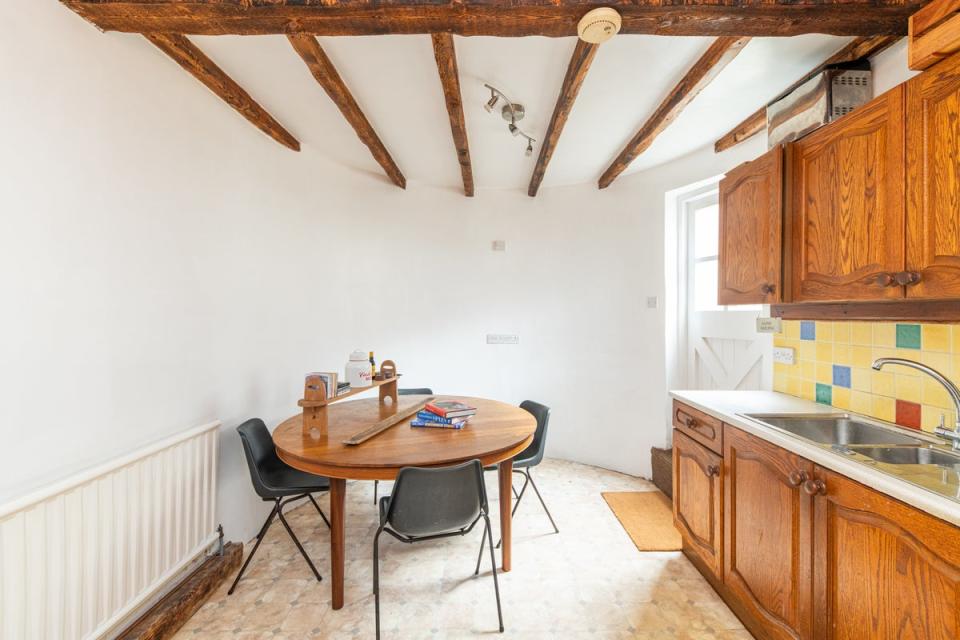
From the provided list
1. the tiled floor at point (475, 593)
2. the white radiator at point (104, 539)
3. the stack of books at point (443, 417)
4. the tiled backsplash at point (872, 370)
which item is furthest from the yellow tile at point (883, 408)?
the white radiator at point (104, 539)

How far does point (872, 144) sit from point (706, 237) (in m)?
1.57

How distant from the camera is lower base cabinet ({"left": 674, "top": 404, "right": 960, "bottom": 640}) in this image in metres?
0.98

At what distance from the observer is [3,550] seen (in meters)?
1.06

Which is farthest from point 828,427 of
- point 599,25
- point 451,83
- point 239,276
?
point 239,276

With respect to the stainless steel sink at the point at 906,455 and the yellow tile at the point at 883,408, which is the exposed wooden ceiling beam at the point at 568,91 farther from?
the yellow tile at the point at 883,408

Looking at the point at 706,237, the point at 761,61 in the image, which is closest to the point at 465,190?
the point at 706,237

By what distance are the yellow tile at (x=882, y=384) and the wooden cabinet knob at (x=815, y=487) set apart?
27.0 inches

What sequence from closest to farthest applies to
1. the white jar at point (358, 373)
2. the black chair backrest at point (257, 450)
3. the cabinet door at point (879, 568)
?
the cabinet door at point (879, 568) < the black chair backrest at point (257, 450) < the white jar at point (358, 373)

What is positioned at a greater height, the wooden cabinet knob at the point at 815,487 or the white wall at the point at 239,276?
the white wall at the point at 239,276

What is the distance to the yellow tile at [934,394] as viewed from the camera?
55.1 inches

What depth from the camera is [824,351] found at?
6.19 feet

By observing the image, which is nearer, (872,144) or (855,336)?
(872,144)

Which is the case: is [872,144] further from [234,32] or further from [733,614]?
[234,32]

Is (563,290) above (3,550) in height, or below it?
above
